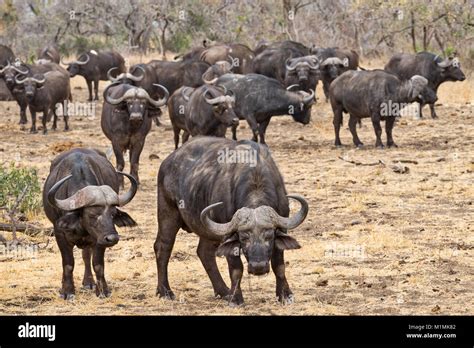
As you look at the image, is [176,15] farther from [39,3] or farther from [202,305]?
[202,305]

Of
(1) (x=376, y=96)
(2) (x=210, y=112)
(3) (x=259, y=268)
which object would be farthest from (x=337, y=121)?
(3) (x=259, y=268)

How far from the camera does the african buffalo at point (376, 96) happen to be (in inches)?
762

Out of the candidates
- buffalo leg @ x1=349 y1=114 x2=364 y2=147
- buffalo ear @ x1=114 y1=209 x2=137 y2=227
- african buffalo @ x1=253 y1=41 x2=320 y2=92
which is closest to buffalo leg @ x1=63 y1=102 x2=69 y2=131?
african buffalo @ x1=253 y1=41 x2=320 y2=92

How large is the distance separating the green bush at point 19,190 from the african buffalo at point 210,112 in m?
4.36

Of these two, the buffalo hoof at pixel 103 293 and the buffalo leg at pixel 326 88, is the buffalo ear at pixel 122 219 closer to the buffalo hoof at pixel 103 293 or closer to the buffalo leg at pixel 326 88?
the buffalo hoof at pixel 103 293

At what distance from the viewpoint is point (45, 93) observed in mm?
22859

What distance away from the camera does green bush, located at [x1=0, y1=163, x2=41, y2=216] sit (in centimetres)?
1363

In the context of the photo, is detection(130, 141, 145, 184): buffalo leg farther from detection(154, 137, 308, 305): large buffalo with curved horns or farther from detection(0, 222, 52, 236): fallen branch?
detection(154, 137, 308, 305): large buffalo with curved horns

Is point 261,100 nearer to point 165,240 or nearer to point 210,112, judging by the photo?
point 210,112

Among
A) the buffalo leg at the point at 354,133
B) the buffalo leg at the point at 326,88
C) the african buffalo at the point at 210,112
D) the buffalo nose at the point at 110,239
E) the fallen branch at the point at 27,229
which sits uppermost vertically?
the buffalo leg at the point at 326,88

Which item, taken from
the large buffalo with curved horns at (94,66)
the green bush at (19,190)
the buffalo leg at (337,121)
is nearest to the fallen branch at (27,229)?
the green bush at (19,190)

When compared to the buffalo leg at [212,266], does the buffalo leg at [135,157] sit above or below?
above

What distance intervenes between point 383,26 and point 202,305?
97.3 ft
